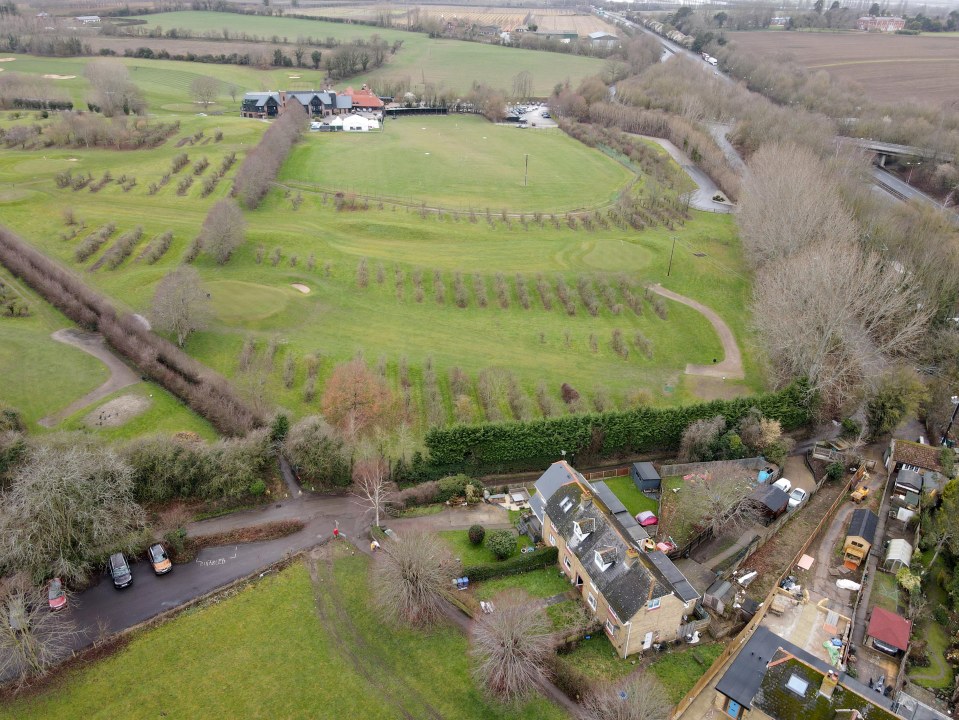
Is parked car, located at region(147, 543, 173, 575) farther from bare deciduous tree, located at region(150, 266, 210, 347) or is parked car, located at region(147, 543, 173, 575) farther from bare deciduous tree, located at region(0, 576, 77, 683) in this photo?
bare deciduous tree, located at region(150, 266, 210, 347)

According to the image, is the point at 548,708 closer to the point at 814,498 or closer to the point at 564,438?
the point at 564,438

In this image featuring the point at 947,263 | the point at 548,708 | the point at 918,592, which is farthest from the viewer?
the point at 947,263

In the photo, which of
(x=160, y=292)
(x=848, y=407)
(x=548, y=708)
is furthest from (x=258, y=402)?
(x=848, y=407)

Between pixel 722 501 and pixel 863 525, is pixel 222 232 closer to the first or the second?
pixel 722 501

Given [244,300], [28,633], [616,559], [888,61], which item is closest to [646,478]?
[616,559]

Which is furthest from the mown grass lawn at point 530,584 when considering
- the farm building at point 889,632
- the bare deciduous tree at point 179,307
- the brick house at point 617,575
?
the bare deciduous tree at point 179,307

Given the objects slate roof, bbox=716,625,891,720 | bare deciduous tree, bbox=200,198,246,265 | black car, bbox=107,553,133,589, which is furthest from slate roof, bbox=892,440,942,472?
bare deciduous tree, bbox=200,198,246,265
